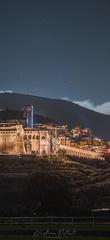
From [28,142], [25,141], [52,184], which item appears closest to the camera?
[52,184]

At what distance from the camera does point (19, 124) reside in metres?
32.4

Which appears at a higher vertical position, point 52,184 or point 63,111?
point 63,111

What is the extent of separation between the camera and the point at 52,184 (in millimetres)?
29891

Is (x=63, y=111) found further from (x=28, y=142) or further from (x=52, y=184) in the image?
(x=52, y=184)

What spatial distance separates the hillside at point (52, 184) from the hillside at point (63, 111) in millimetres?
2343

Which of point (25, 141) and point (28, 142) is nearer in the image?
point (25, 141)

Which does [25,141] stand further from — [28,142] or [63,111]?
[63,111]

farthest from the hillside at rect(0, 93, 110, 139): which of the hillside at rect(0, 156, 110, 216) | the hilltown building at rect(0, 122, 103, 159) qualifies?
the hillside at rect(0, 156, 110, 216)

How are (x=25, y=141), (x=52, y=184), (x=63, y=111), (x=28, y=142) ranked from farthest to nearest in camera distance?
(x=63, y=111) < (x=28, y=142) < (x=25, y=141) < (x=52, y=184)

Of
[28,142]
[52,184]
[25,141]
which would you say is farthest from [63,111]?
[52,184]

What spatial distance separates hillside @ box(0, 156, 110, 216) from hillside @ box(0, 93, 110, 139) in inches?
92.2

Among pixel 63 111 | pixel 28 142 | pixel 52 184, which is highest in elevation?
pixel 63 111

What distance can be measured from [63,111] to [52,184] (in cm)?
531

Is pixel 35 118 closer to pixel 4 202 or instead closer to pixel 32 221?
pixel 4 202
